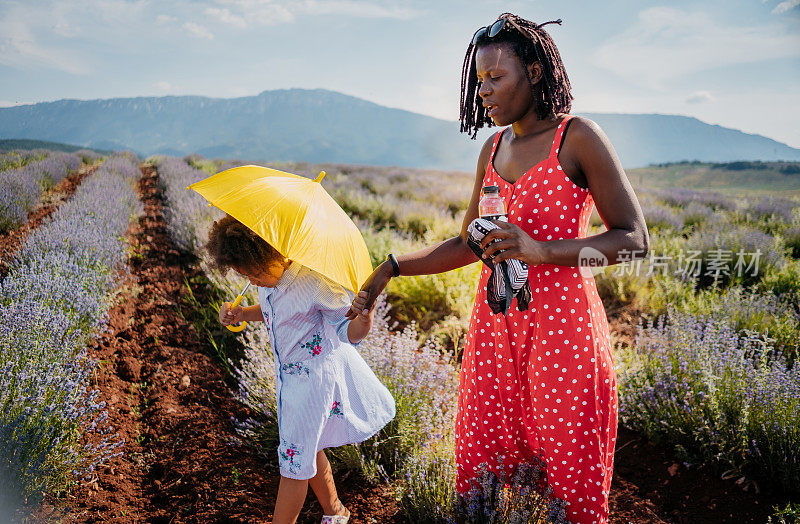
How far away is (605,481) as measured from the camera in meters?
1.60

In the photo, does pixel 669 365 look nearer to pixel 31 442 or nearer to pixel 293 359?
pixel 293 359

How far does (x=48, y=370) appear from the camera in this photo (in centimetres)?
224

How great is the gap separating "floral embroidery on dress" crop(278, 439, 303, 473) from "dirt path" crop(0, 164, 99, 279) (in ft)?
9.65

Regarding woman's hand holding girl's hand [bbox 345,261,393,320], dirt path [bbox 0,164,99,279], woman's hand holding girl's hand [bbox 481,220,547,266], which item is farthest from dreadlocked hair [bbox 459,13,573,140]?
dirt path [bbox 0,164,99,279]

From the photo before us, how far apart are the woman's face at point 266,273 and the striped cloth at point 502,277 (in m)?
0.73

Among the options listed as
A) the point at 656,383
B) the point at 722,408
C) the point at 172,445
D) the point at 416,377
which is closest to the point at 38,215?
the point at 172,445

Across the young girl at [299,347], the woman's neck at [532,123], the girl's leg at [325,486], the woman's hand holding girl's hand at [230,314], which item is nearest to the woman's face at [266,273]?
the young girl at [299,347]

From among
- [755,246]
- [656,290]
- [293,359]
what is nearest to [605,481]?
[293,359]

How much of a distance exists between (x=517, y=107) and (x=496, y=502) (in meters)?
1.38

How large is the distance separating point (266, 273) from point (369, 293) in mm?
387

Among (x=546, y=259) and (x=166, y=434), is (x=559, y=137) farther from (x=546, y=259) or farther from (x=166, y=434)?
(x=166, y=434)

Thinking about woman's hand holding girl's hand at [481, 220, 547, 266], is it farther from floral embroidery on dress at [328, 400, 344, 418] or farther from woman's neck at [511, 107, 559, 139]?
floral embroidery on dress at [328, 400, 344, 418]

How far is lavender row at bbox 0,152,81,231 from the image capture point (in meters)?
4.16

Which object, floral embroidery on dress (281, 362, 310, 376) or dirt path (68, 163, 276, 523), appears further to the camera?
dirt path (68, 163, 276, 523)
